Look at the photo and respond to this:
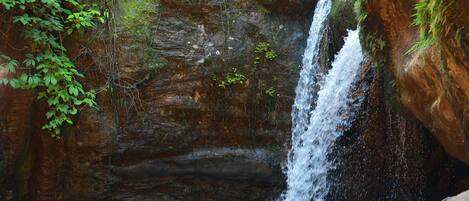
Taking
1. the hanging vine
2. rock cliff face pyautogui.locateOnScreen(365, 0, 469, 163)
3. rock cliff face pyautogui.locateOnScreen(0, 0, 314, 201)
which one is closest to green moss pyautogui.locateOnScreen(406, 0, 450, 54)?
rock cliff face pyautogui.locateOnScreen(365, 0, 469, 163)

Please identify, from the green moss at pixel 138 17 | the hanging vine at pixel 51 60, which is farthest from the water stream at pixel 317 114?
the hanging vine at pixel 51 60

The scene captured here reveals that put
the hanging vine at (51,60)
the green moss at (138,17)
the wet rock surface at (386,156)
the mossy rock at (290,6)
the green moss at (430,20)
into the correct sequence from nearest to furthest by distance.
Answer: the green moss at (430,20) < the wet rock surface at (386,156) < the hanging vine at (51,60) < the green moss at (138,17) < the mossy rock at (290,6)

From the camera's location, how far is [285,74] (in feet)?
20.8

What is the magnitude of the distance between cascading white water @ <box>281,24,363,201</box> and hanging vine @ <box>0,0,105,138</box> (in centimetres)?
266

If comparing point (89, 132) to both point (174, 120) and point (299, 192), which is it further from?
point (299, 192)

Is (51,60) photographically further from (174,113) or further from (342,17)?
(342,17)

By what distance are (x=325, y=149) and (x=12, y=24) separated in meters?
3.87

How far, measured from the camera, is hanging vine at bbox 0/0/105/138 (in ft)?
16.6

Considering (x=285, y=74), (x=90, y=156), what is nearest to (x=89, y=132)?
(x=90, y=156)

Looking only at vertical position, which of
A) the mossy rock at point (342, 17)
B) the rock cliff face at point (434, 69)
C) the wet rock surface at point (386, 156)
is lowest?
the wet rock surface at point (386, 156)

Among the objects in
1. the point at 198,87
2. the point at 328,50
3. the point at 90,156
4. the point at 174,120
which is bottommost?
the point at 90,156

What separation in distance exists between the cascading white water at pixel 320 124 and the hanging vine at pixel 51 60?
266 cm

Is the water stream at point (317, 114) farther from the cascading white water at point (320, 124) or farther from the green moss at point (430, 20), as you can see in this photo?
the green moss at point (430, 20)

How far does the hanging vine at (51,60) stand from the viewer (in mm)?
5058
